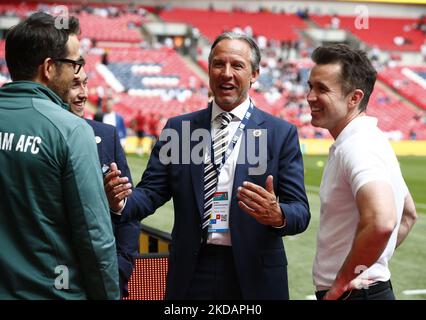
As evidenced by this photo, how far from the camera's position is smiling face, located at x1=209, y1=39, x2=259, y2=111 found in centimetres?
298

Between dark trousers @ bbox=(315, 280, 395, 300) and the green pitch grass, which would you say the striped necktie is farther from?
the green pitch grass

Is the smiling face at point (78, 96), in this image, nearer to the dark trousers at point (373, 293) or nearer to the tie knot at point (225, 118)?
the tie knot at point (225, 118)

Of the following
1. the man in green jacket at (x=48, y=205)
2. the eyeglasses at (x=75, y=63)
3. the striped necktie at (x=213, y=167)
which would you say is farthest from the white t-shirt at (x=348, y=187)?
the eyeglasses at (x=75, y=63)

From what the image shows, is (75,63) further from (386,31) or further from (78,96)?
(386,31)

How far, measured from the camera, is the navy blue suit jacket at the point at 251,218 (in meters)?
2.85

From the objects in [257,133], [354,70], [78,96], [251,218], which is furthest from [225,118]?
[78,96]

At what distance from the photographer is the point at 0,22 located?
36.7 m

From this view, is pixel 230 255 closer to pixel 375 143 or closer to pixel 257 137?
pixel 257 137

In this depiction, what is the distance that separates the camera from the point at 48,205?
231 cm

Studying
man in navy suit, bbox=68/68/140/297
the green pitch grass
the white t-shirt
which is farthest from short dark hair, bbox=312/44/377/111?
the green pitch grass

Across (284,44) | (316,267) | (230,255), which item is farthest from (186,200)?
(284,44)

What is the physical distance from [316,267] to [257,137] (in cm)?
64

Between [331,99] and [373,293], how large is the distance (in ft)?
2.59

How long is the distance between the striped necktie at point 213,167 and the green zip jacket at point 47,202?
64cm
